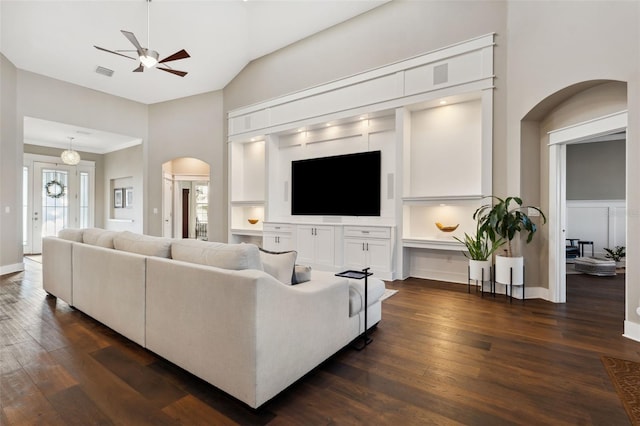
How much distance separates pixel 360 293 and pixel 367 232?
8.16 ft

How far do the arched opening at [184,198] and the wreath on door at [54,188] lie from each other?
2.84 m

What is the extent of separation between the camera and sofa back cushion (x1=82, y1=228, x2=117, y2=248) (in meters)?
2.96

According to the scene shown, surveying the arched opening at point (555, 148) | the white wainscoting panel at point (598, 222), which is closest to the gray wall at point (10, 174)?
the arched opening at point (555, 148)

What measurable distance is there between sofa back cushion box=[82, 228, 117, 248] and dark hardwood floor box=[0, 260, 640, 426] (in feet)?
2.52

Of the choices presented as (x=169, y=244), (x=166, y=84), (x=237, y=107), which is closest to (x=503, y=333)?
(x=169, y=244)

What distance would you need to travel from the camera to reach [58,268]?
138 inches

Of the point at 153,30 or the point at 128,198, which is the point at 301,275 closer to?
the point at 153,30

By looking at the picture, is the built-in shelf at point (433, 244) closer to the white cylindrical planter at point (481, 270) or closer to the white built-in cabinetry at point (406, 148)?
the white built-in cabinetry at point (406, 148)

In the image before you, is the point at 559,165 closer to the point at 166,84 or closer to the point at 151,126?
the point at 166,84

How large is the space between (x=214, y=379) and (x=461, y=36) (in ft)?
16.3

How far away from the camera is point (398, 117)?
4.80 m

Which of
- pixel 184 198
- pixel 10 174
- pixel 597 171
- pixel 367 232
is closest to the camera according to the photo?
pixel 367 232

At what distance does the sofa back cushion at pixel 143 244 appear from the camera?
2.34 m

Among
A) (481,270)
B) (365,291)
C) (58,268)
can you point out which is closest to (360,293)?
(365,291)
